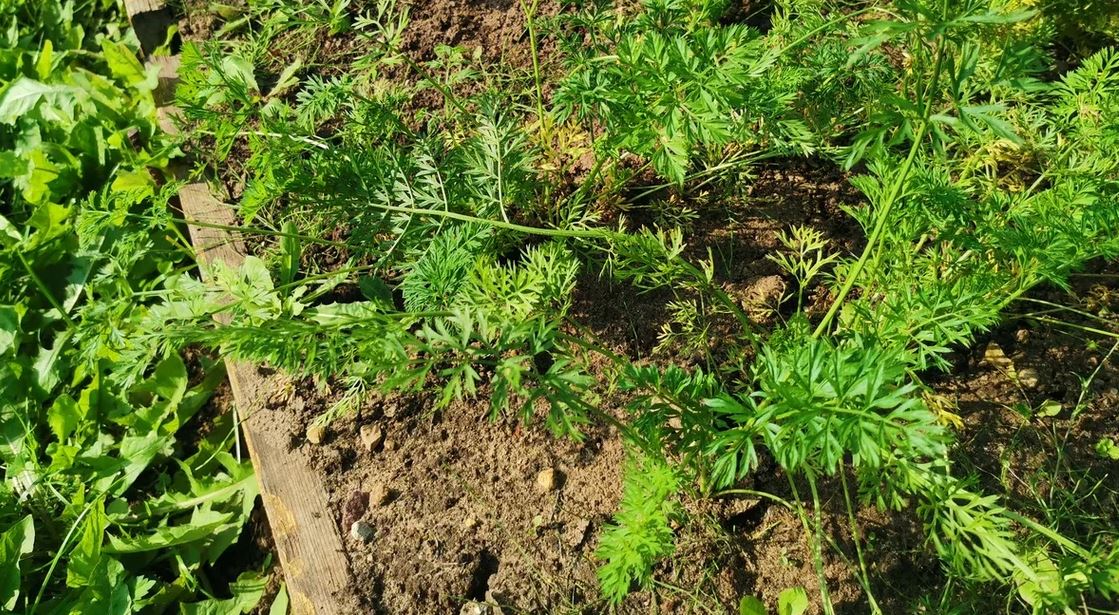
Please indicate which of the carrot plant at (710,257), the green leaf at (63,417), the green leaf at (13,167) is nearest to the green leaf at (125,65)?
the green leaf at (13,167)

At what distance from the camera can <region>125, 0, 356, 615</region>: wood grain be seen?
2.02 m

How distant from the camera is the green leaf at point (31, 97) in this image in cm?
284

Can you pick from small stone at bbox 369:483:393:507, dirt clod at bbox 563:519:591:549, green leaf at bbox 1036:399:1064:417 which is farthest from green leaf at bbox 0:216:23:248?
green leaf at bbox 1036:399:1064:417

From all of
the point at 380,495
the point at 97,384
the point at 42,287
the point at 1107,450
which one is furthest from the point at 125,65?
the point at 1107,450

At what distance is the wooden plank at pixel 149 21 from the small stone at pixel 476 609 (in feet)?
7.20

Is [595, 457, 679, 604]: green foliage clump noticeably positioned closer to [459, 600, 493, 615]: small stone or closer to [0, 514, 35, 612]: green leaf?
[459, 600, 493, 615]: small stone

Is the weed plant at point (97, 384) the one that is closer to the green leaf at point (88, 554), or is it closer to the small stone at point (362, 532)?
the green leaf at point (88, 554)

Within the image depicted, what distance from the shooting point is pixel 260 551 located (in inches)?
90.9

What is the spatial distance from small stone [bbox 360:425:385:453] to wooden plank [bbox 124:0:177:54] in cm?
167

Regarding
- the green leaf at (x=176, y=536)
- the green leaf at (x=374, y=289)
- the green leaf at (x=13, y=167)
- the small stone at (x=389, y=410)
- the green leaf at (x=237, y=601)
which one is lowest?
the green leaf at (x=237, y=601)

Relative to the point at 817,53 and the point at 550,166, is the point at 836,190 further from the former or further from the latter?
the point at 550,166

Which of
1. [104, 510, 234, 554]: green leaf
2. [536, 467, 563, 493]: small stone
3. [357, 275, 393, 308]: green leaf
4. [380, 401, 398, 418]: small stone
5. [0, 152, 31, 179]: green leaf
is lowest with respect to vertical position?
[104, 510, 234, 554]: green leaf

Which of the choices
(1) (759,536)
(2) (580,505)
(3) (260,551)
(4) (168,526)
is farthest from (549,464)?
(4) (168,526)

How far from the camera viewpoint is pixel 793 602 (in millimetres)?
1886
